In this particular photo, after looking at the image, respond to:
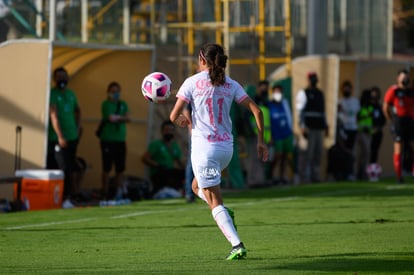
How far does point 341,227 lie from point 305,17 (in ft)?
69.3

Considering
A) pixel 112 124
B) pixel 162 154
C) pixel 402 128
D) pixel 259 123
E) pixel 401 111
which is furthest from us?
pixel 401 111

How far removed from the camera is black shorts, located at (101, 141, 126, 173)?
2195cm

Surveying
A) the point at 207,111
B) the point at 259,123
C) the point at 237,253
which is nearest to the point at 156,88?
the point at 207,111

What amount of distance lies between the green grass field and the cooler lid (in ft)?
3.01

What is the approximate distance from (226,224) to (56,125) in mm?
9009

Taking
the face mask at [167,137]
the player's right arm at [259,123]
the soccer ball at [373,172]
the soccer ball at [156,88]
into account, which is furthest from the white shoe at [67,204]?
the player's right arm at [259,123]

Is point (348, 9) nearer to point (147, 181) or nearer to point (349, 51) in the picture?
point (349, 51)

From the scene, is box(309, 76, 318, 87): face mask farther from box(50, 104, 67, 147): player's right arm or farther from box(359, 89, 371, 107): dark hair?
box(50, 104, 67, 147): player's right arm

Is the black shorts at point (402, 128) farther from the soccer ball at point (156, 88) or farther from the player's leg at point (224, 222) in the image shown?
the player's leg at point (224, 222)

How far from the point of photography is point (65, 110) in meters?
20.2

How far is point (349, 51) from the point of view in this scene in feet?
120

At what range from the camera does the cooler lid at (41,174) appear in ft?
62.9

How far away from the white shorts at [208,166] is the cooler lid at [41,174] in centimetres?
813

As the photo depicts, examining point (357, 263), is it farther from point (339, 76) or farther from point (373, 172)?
point (339, 76)
